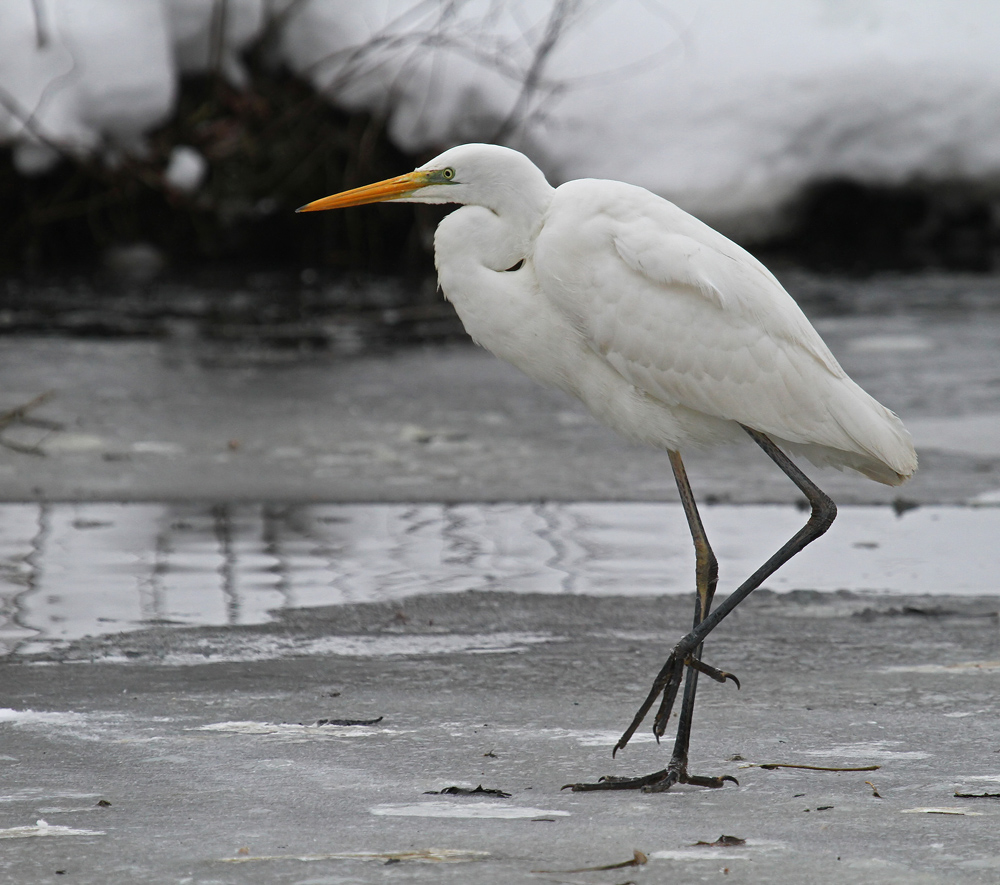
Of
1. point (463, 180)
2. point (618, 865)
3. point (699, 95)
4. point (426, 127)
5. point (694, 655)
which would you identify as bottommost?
point (618, 865)

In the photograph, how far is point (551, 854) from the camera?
2592mm

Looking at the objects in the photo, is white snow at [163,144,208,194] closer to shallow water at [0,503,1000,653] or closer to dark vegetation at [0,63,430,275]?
dark vegetation at [0,63,430,275]

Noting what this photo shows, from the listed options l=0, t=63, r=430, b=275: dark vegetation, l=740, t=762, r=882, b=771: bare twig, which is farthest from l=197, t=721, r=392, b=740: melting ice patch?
l=0, t=63, r=430, b=275: dark vegetation

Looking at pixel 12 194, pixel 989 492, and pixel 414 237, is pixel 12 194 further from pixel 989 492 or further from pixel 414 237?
pixel 989 492

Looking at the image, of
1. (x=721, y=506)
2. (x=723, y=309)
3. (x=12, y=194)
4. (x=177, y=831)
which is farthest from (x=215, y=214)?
(x=177, y=831)

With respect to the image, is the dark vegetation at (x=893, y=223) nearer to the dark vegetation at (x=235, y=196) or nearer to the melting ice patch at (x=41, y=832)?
the dark vegetation at (x=235, y=196)

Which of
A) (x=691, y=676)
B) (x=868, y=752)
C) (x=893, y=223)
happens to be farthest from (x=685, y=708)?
(x=893, y=223)

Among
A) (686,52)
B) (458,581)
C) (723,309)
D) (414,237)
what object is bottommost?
(458,581)

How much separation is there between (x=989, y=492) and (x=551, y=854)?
3.92 metres

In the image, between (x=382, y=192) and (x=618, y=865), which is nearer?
(x=618, y=865)

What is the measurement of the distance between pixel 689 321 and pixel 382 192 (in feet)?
2.87

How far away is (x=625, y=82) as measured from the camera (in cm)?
1440

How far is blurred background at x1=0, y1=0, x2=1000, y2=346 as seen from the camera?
1245cm

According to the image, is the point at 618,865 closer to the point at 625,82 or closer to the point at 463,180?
the point at 463,180
